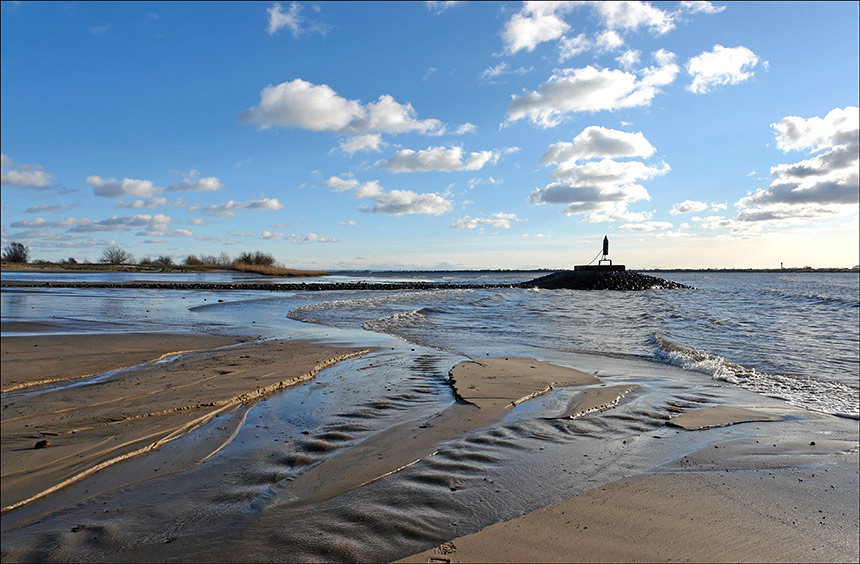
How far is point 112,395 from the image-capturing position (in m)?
6.30

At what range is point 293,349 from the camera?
1084 centimetres

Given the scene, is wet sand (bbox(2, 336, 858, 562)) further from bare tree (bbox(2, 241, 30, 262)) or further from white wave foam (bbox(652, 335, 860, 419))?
bare tree (bbox(2, 241, 30, 262))

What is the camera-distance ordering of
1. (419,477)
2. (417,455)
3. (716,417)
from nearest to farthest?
(419,477), (417,455), (716,417)

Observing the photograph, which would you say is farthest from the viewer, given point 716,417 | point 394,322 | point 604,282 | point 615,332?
point 604,282

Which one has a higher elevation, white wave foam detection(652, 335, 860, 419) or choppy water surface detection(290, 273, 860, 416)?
choppy water surface detection(290, 273, 860, 416)

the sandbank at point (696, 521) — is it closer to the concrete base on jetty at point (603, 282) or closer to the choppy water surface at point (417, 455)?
the choppy water surface at point (417, 455)

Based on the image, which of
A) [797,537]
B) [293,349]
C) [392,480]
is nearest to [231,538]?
[392,480]

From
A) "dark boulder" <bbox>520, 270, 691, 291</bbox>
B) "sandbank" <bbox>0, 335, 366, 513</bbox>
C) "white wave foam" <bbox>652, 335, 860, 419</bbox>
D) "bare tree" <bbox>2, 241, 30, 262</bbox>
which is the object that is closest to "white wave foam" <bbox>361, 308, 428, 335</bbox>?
"sandbank" <bbox>0, 335, 366, 513</bbox>

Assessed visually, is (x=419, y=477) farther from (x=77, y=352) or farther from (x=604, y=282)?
(x=604, y=282)

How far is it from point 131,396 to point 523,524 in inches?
223

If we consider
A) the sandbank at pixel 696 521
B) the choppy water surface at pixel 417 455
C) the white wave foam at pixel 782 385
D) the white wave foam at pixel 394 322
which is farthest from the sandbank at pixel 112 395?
the white wave foam at pixel 782 385

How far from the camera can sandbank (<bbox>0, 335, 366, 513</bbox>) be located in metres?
4.19

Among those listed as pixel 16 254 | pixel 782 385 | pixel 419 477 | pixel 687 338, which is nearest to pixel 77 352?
pixel 419 477

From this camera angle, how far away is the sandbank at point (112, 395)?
4188 mm
